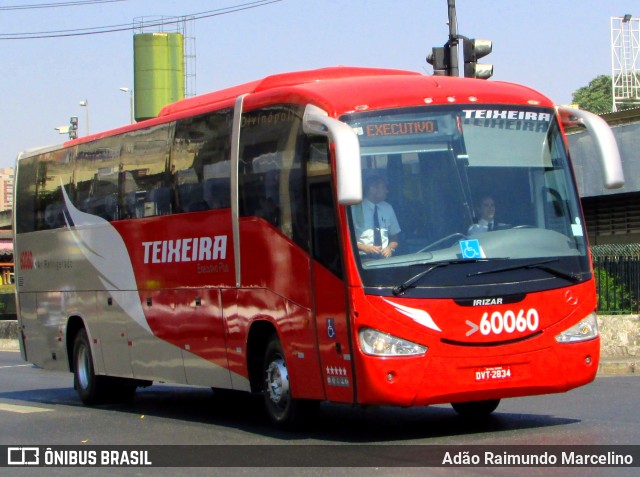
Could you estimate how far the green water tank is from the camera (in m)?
58.9

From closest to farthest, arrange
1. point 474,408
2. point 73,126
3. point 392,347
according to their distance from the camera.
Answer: point 392,347, point 474,408, point 73,126

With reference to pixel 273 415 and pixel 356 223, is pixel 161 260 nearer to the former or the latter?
pixel 273 415

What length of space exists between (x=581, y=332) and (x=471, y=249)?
51.4 inches

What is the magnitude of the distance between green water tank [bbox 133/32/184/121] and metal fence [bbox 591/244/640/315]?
40.3 metres

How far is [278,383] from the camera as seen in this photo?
11438mm

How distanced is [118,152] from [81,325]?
278 centimetres

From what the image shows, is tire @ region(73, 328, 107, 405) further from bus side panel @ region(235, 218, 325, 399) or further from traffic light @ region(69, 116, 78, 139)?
traffic light @ region(69, 116, 78, 139)

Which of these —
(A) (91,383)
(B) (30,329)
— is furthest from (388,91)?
(B) (30,329)

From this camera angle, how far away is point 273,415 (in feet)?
37.9

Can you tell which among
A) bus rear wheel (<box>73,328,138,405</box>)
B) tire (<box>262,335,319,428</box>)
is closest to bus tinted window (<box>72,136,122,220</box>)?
bus rear wheel (<box>73,328,138,405</box>)

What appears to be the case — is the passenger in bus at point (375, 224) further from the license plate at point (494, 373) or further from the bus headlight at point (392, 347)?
the license plate at point (494, 373)

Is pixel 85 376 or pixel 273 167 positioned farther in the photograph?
pixel 85 376

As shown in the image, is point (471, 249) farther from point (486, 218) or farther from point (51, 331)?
point (51, 331)

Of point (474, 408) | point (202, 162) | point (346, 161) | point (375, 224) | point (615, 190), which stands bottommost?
point (474, 408)
